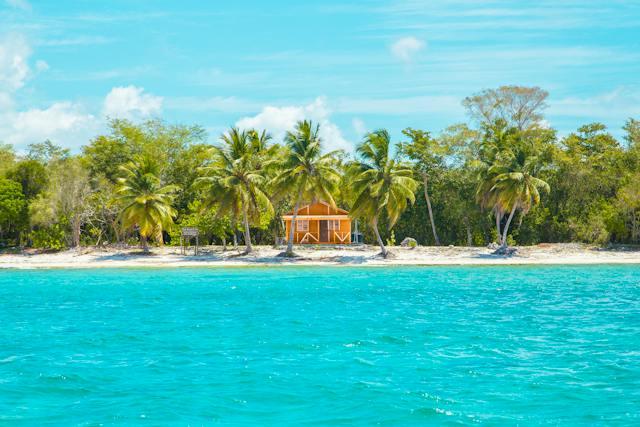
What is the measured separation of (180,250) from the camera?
4284cm

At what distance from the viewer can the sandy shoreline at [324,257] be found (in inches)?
1471

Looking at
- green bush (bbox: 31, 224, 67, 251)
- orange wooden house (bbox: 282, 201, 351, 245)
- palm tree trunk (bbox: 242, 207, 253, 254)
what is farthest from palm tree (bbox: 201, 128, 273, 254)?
green bush (bbox: 31, 224, 67, 251)

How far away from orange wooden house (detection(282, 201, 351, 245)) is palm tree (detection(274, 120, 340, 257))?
26.2ft

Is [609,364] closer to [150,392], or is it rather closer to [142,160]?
[150,392]

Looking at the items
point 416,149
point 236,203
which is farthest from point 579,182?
point 236,203

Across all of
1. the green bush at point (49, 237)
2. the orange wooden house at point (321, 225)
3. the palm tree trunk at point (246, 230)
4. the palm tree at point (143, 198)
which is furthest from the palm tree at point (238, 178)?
the green bush at point (49, 237)

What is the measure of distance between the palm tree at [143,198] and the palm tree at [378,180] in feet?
38.8

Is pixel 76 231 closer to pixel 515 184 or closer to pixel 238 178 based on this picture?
pixel 238 178

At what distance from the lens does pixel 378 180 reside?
38.4 m

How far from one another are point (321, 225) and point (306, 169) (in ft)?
34.2

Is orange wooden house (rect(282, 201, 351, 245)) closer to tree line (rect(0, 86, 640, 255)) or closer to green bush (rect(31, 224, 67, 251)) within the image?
tree line (rect(0, 86, 640, 255))

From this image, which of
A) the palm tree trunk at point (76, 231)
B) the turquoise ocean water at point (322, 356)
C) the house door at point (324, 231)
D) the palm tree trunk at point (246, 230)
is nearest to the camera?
the turquoise ocean water at point (322, 356)

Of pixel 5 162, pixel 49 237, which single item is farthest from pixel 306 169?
pixel 5 162

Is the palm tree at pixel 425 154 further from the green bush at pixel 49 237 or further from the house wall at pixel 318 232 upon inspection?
the green bush at pixel 49 237
